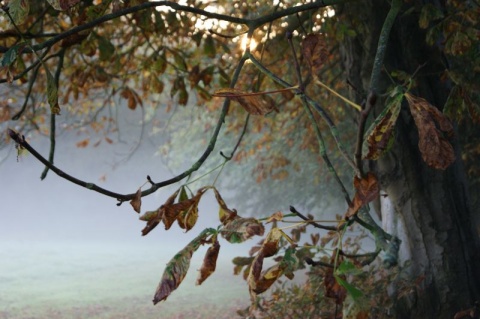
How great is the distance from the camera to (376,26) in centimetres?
392

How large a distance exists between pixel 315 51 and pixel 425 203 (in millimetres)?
2230

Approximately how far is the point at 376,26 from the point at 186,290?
1631 centimetres

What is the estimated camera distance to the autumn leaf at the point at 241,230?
1.71 meters

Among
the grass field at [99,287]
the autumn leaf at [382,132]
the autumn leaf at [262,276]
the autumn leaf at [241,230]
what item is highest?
the grass field at [99,287]

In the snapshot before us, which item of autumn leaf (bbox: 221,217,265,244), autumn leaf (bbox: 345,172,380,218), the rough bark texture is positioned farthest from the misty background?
autumn leaf (bbox: 345,172,380,218)

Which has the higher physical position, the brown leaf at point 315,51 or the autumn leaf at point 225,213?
the brown leaf at point 315,51

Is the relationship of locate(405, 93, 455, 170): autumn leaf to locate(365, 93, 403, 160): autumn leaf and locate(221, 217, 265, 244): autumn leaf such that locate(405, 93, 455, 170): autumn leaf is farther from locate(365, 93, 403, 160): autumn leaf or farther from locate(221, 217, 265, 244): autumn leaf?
locate(221, 217, 265, 244): autumn leaf

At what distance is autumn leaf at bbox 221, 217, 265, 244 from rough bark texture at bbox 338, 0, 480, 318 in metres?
2.21

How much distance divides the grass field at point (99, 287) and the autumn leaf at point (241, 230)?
1340cm

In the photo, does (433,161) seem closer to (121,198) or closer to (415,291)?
(121,198)

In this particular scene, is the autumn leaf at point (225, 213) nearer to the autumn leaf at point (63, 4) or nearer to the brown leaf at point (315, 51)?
the brown leaf at point (315, 51)

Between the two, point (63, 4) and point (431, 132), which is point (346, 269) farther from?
point (63, 4)

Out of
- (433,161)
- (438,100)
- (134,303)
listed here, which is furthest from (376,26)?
(134,303)

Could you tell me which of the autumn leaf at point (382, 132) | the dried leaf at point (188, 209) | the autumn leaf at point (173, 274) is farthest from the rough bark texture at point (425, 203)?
the autumn leaf at point (173, 274)
